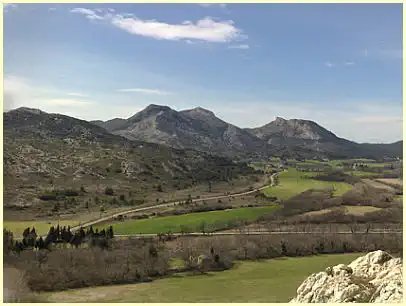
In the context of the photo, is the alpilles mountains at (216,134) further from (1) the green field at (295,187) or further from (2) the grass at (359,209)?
(2) the grass at (359,209)

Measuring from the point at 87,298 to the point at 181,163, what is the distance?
54001 millimetres

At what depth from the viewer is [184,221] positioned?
115 feet

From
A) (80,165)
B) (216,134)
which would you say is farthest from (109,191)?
(216,134)

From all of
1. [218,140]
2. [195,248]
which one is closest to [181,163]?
[195,248]

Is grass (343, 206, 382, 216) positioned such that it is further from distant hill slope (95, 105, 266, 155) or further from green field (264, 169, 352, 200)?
distant hill slope (95, 105, 266, 155)

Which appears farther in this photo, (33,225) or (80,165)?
(80,165)

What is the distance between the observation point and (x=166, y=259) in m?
22.9

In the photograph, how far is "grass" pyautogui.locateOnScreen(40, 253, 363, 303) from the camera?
1611 cm

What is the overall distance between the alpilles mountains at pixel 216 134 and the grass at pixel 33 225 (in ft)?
318

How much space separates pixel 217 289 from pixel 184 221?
16856 mm

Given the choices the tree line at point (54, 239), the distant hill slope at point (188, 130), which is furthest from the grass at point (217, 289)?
the distant hill slope at point (188, 130)

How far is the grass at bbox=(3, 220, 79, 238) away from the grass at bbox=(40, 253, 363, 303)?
1151cm

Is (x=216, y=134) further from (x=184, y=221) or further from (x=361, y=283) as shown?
(x=361, y=283)

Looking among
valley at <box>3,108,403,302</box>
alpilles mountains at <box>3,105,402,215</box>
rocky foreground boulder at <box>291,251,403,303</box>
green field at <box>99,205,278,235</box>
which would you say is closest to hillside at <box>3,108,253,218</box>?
alpilles mountains at <box>3,105,402,215</box>
